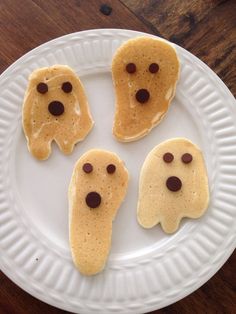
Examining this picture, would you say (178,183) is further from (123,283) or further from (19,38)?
(19,38)

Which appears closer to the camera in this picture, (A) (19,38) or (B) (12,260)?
(B) (12,260)

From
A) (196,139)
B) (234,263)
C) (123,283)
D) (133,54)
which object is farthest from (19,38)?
(234,263)

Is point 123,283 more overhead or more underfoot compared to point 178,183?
more underfoot

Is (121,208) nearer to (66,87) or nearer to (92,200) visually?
(92,200)

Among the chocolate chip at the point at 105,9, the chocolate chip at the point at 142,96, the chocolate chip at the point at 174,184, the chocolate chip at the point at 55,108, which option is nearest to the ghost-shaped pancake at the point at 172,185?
the chocolate chip at the point at 174,184

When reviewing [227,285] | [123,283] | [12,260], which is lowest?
[12,260]

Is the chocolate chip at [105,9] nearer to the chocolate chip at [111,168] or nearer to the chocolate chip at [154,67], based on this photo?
the chocolate chip at [154,67]

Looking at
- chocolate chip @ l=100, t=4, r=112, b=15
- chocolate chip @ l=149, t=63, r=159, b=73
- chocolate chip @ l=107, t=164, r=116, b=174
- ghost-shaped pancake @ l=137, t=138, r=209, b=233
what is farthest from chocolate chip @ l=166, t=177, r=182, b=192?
chocolate chip @ l=100, t=4, r=112, b=15
